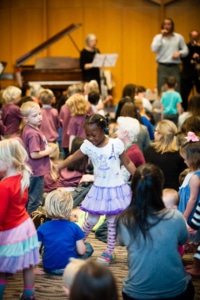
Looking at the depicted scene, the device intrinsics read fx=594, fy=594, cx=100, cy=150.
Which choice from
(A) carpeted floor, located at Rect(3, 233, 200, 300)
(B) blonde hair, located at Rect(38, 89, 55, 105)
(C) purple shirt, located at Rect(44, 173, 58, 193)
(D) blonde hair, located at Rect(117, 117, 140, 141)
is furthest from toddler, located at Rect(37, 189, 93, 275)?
(B) blonde hair, located at Rect(38, 89, 55, 105)

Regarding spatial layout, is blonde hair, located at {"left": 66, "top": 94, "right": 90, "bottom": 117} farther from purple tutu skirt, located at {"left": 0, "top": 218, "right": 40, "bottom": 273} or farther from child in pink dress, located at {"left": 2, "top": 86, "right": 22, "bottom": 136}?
purple tutu skirt, located at {"left": 0, "top": 218, "right": 40, "bottom": 273}

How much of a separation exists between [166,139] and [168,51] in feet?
19.7

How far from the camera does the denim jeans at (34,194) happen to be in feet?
19.5

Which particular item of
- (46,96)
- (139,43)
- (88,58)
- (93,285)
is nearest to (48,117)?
(46,96)

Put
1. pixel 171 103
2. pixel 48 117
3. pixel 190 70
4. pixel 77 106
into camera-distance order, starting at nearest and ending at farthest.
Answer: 1. pixel 77 106
2. pixel 48 117
3. pixel 171 103
4. pixel 190 70

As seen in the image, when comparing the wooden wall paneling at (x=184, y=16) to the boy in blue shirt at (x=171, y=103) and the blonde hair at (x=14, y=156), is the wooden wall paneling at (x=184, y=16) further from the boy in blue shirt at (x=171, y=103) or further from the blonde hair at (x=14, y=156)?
the blonde hair at (x=14, y=156)

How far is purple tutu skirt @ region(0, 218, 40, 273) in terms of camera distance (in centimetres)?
398

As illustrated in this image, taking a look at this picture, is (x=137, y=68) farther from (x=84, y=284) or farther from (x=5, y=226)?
(x=84, y=284)

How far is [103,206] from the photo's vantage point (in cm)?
484

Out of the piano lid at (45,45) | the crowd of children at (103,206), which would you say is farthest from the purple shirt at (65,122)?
the piano lid at (45,45)

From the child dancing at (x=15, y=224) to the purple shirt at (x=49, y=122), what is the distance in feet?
13.3

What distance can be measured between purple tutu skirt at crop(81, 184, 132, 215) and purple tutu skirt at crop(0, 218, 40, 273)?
2.97ft

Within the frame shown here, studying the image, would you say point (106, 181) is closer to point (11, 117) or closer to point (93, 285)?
point (93, 285)

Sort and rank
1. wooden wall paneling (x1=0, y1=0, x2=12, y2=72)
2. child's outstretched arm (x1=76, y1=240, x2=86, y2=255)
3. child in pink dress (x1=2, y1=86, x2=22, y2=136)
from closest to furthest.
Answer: child's outstretched arm (x1=76, y1=240, x2=86, y2=255), child in pink dress (x1=2, y1=86, x2=22, y2=136), wooden wall paneling (x1=0, y1=0, x2=12, y2=72)
